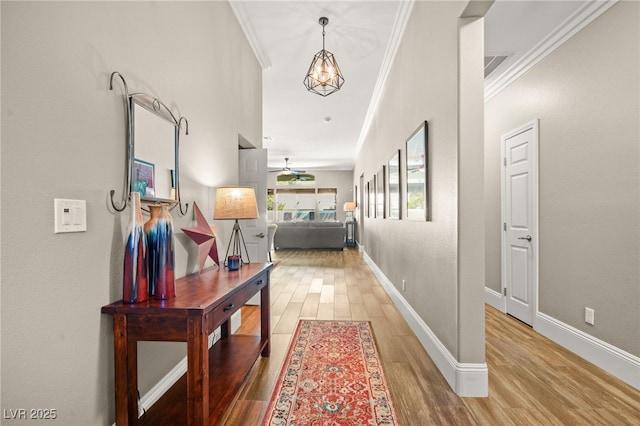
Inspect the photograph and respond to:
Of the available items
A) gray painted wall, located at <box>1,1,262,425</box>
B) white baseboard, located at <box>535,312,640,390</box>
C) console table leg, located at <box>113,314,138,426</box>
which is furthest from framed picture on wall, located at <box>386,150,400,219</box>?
console table leg, located at <box>113,314,138,426</box>

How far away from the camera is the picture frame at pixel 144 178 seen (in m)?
1.55

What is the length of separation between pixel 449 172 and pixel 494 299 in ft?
7.89

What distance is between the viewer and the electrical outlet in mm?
2361

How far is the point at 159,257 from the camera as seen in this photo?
148cm

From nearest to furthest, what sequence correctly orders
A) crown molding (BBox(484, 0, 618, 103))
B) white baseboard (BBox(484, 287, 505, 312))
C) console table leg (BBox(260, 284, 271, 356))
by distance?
crown molding (BBox(484, 0, 618, 103)) → console table leg (BBox(260, 284, 271, 356)) → white baseboard (BBox(484, 287, 505, 312))

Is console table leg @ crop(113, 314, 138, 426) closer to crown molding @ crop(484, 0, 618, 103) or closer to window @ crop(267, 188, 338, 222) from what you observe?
crown molding @ crop(484, 0, 618, 103)

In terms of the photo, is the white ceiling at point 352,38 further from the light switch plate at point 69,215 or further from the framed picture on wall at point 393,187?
the light switch plate at point 69,215

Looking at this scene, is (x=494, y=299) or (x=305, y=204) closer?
(x=494, y=299)

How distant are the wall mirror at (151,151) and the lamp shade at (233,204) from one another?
1.38 feet

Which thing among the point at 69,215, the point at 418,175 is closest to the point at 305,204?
the point at 418,175

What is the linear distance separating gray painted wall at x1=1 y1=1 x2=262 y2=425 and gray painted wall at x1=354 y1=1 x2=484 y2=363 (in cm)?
182

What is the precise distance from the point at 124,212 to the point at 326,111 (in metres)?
4.75

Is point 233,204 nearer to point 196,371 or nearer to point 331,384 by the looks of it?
point 196,371

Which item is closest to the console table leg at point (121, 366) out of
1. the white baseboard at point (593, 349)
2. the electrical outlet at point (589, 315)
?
the white baseboard at point (593, 349)
